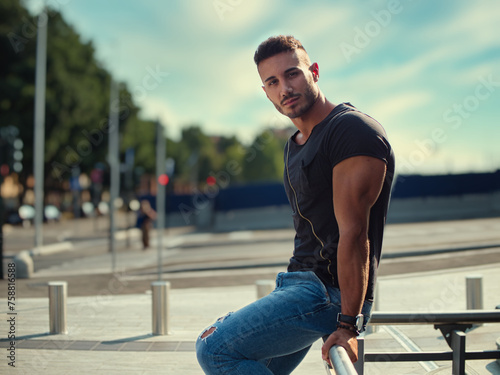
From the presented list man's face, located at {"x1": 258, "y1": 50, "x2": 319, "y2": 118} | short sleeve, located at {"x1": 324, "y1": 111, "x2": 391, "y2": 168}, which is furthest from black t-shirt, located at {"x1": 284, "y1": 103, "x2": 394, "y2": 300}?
man's face, located at {"x1": 258, "y1": 50, "x2": 319, "y2": 118}

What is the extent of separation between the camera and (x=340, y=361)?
172cm

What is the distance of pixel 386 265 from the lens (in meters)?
11.1

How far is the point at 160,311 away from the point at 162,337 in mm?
291

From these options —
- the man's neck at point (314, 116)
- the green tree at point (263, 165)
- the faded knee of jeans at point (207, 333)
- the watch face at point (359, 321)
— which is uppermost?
the green tree at point (263, 165)

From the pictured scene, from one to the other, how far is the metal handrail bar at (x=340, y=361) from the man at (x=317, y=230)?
1.6 inches

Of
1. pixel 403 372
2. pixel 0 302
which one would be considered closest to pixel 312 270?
pixel 403 372

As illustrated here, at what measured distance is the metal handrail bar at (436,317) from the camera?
108 inches

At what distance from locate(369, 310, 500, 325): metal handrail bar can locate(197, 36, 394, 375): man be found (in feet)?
2.65

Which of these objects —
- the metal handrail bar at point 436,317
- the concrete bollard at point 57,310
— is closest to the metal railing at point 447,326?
the metal handrail bar at point 436,317

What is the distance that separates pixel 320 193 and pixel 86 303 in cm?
651

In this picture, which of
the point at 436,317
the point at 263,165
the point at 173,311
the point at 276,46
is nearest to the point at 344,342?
the point at 276,46

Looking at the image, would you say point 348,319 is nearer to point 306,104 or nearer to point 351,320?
point 351,320

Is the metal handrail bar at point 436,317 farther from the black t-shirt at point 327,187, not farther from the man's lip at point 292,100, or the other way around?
the man's lip at point 292,100

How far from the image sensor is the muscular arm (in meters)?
1.84
